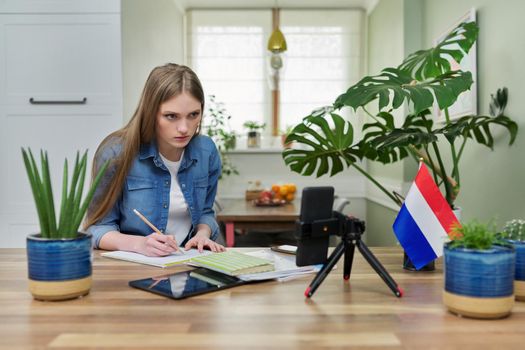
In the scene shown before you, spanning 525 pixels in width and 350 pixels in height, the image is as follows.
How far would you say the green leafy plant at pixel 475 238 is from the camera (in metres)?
0.96

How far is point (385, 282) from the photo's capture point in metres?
1.12

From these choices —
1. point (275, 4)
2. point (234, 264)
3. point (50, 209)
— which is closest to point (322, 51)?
point (275, 4)

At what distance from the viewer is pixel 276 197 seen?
173 inches

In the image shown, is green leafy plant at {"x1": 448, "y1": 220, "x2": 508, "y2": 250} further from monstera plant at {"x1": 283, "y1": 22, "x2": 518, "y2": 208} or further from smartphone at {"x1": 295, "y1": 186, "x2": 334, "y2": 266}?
monstera plant at {"x1": 283, "y1": 22, "x2": 518, "y2": 208}

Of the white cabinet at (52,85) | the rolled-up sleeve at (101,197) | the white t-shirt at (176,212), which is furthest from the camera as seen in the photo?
the white cabinet at (52,85)

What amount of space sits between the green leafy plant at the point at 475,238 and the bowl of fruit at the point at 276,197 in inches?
122

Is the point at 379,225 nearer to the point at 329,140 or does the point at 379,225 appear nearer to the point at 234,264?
the point at 329,140

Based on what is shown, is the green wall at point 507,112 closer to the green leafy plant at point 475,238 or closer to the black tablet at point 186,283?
the green leafy plant at point 475,238

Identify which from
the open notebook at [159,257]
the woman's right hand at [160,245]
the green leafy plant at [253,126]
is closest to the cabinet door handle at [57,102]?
the open notebook at [159,257]

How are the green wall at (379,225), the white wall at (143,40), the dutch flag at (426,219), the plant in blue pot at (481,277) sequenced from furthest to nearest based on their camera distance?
1. the green wall at (379,225)
2. the white wall at (143,40)
3. the dutch flag at (426,219)
4. the plant in blue pot at (481,277)

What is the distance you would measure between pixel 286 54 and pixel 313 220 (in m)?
4.51

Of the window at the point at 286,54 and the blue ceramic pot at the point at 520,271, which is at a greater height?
the window at the point at 286,54

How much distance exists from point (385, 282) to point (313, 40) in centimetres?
458

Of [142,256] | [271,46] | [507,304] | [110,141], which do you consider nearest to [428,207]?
[507,304]
